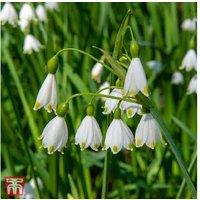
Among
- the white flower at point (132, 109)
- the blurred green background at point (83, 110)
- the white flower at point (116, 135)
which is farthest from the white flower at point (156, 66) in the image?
the white flower at point (116, 135)

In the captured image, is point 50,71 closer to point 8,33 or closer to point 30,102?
point 30,102

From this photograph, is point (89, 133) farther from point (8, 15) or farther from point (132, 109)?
point (8, 15)

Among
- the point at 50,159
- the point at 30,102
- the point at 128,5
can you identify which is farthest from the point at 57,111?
the point at 128,5

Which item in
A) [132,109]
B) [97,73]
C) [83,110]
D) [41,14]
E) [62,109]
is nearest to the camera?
[62,109]

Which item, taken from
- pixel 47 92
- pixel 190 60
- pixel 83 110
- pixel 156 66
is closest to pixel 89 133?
pixel 47 92

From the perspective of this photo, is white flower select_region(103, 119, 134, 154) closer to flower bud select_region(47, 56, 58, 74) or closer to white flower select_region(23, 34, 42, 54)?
flower bud select_region(47, 56, 58, 74)

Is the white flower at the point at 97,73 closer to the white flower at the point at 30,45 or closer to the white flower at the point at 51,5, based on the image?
the white flower at the point at 30,45
